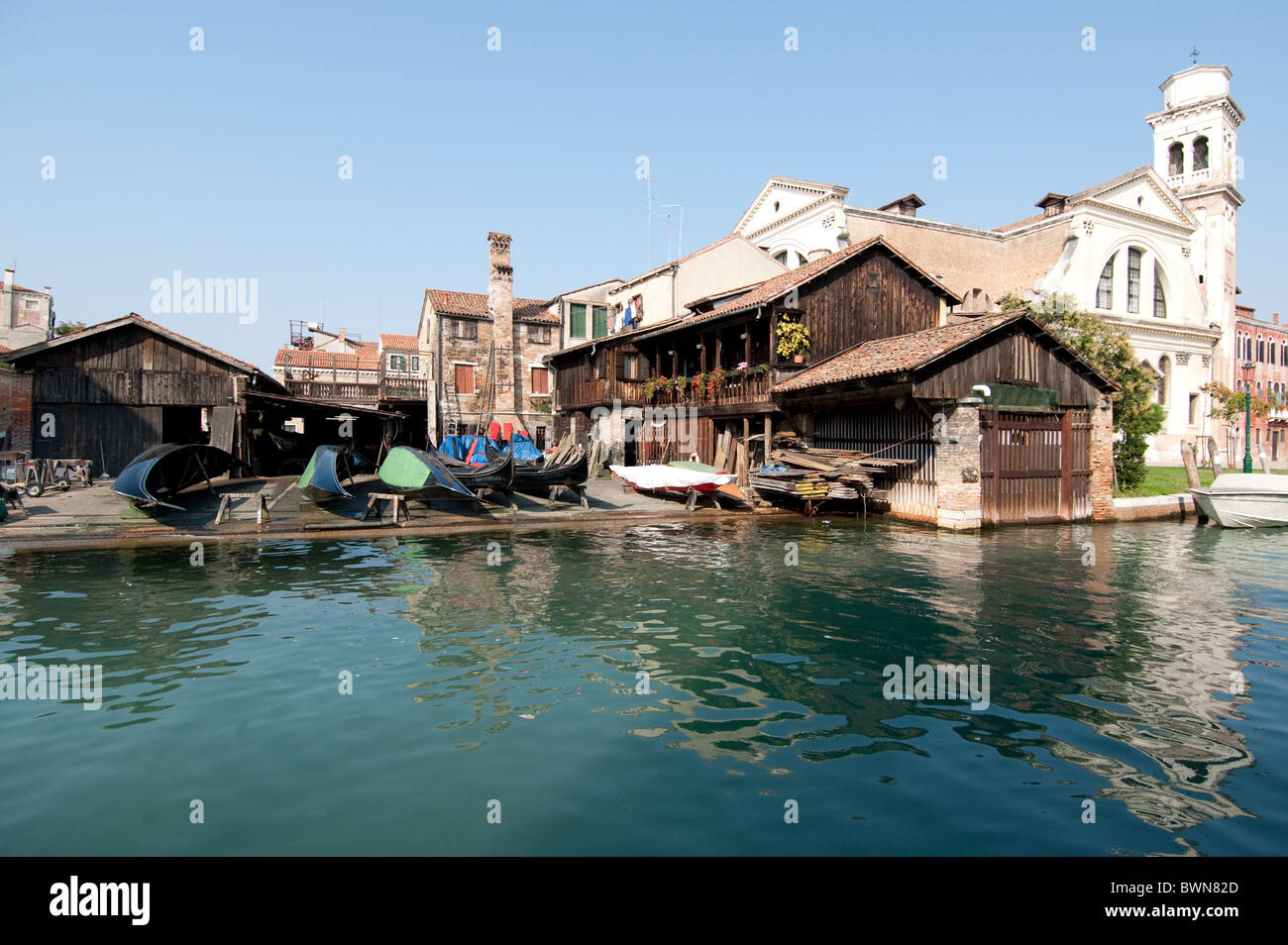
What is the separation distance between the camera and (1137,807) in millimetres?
4062

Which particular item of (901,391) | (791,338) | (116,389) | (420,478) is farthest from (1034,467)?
(116,389)

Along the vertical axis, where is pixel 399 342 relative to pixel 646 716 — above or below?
above

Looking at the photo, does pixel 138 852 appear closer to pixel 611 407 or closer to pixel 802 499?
pixel 802 499

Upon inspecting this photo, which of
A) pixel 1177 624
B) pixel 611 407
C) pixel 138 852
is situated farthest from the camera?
pixel 611 407

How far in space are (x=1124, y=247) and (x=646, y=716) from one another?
3805 centimetres

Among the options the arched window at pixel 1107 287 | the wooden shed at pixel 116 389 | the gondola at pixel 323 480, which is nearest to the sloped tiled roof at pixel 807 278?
the gondola at pixel 323 480

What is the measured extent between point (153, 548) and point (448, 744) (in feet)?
38.2

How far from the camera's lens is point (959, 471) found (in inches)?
623

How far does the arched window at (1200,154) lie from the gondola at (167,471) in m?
52.2

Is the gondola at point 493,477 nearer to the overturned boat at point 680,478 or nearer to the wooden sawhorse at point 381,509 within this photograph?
the wooden sawhorse at point 381,509

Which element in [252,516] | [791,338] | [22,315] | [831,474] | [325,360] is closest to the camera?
[252,516]

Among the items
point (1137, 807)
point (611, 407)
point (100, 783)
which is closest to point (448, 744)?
point (100, 783)

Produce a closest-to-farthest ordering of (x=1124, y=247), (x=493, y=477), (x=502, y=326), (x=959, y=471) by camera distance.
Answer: (x=959, y=471) < (x=493, y=477) < (x=1124, y=247) < (x=502, y=326)

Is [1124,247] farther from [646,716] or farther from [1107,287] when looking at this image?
[646,716]
